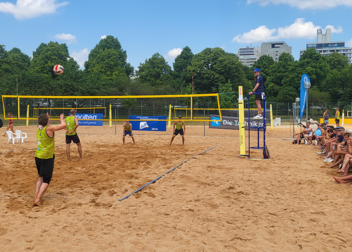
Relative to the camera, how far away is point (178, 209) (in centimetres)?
403

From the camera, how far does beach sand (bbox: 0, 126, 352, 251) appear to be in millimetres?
3055

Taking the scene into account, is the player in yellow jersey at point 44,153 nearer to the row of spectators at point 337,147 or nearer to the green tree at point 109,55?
the row of spectators at point 337,147

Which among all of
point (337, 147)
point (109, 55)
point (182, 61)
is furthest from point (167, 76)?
point (337, 147)

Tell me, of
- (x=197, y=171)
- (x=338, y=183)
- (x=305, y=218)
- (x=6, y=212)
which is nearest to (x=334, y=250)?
(x=305, y=218)

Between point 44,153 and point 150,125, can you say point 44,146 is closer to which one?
point 44,153

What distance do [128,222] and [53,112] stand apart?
21.9 metres

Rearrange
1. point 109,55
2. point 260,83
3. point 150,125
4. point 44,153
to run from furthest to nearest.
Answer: point 109,55 < point 150,125 < point 260,83 < point 44,153

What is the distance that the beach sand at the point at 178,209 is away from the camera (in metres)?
3.05

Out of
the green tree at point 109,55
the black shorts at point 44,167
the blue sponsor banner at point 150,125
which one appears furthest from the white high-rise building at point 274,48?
the black shorts at point 44,167

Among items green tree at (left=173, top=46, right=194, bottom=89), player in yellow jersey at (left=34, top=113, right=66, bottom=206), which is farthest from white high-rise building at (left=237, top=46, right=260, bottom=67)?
A: player in yellow jersey at (left=34, top=113, right=66, bottom=206)

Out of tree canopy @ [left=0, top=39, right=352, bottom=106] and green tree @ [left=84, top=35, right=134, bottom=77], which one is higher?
green tree @ [left=84, top=35, right=134, bottom=77]

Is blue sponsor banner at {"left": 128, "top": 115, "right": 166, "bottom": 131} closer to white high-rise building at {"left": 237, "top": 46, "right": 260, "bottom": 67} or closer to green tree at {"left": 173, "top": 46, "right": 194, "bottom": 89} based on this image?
green tree at {"left": 173, "top": 46, "right": 194, "bottom": 89}

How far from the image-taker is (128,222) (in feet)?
11.7

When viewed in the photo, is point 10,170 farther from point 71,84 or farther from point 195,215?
point 71,84
